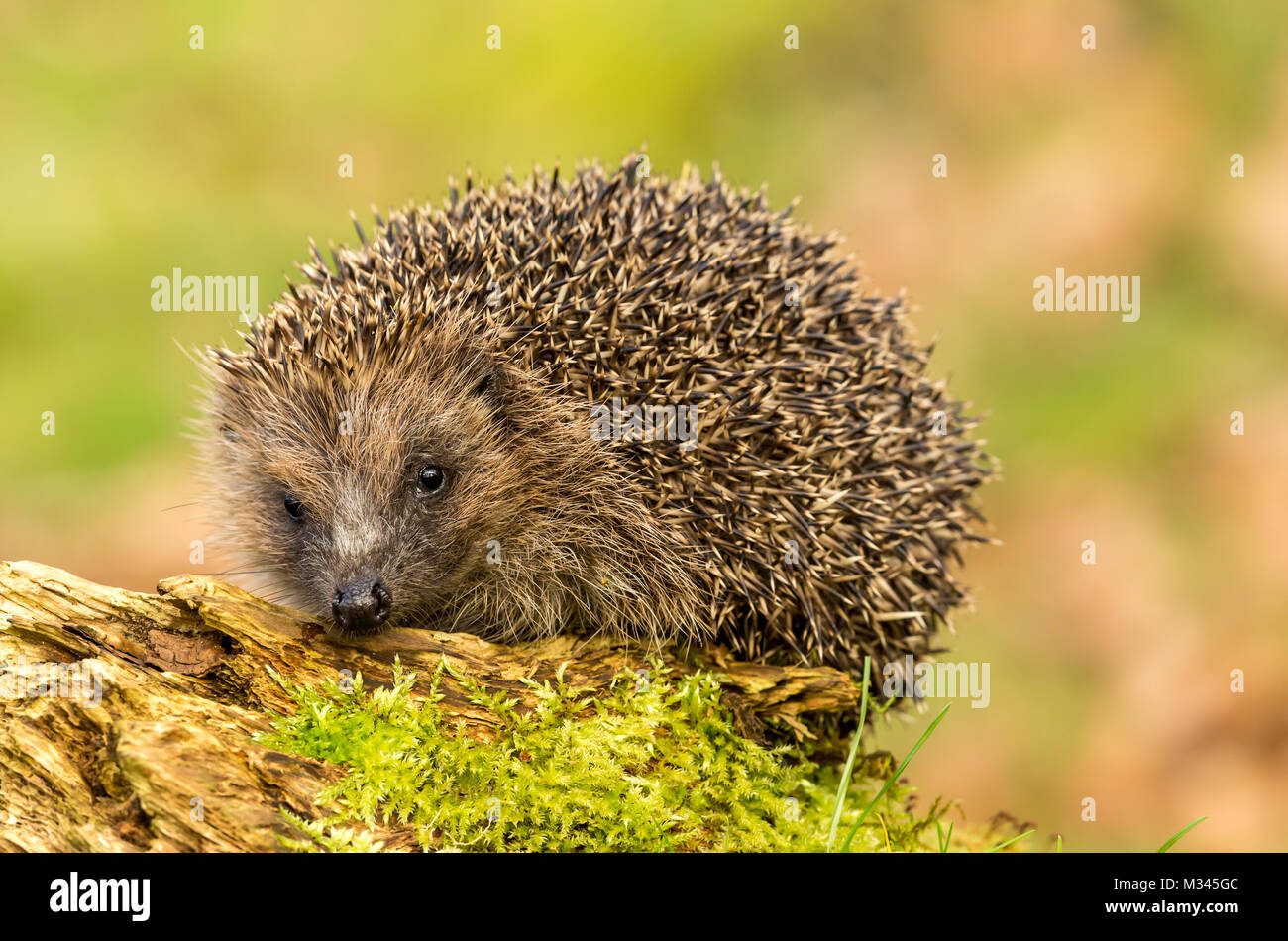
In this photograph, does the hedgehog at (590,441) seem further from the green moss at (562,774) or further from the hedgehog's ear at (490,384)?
the green moss at (562,774)

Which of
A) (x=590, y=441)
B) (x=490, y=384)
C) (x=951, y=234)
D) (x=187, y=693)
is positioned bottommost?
(x=187, y=693)

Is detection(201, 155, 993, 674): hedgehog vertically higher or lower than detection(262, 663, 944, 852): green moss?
higher

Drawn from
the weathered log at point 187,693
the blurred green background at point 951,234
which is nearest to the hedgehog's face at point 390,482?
the weathered log at point 187,693

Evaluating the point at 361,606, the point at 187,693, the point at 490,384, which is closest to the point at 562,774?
the point at 361,606

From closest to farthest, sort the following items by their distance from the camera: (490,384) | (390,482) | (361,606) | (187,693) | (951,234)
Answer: (187,693), (361,606), (390,482), (490,384), (951,234)

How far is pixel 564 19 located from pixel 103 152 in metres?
4.26

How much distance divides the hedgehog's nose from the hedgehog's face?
0.03 m

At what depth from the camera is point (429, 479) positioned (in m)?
3.84

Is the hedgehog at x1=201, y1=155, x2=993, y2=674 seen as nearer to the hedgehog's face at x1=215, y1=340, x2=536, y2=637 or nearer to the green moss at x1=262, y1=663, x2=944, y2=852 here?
the hedgehog's face at x1=215, y1=340, x2=536, y2=637

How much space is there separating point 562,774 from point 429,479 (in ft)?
3.94

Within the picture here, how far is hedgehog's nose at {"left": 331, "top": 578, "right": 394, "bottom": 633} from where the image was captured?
135 inches

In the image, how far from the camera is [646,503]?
153 inches

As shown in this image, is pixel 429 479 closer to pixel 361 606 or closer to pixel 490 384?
pixel 490 384

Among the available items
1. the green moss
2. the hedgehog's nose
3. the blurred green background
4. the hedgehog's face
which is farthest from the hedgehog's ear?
the blurred green background
